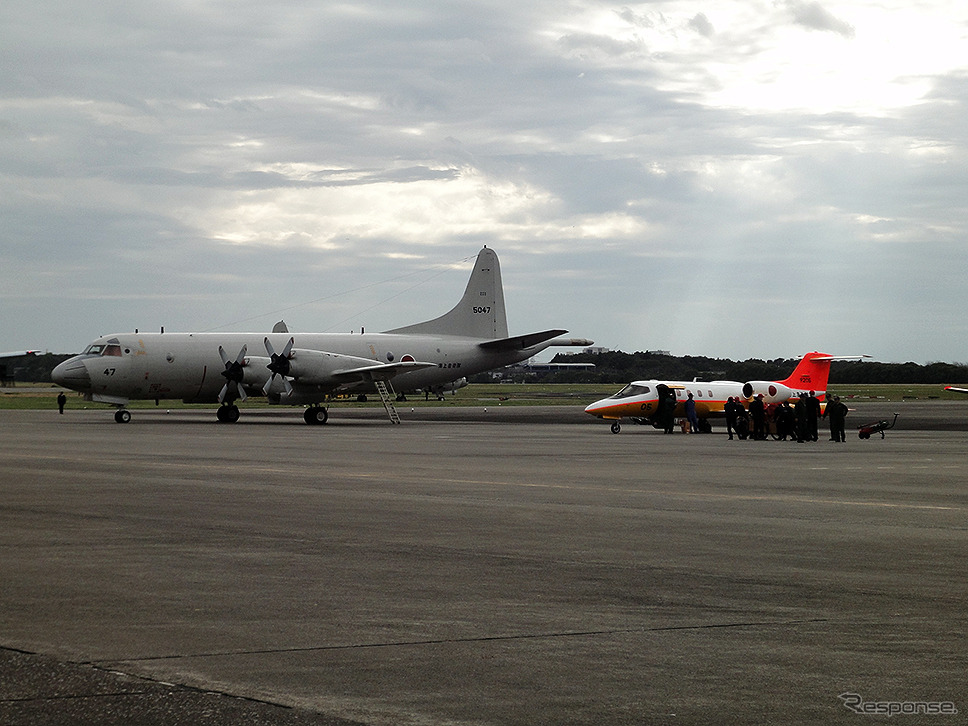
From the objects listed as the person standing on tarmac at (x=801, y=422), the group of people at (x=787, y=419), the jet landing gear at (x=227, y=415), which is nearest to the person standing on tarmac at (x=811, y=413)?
the group of people at (x=787, y=419)

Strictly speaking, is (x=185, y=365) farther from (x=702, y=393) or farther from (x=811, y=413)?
(x=811, y=413)

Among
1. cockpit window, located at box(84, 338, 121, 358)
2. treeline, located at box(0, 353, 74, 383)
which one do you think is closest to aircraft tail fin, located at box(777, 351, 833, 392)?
cockpit window, located at box(84, 338, 121, 358)

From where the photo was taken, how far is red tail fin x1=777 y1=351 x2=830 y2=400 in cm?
4822

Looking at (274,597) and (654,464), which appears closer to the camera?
(274,597)

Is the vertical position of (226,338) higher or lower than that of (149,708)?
higher

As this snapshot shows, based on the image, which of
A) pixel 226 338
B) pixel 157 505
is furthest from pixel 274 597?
pixel 226 338

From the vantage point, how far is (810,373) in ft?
159

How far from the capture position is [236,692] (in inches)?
251

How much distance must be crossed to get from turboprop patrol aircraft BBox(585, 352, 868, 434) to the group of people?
4.81 meters

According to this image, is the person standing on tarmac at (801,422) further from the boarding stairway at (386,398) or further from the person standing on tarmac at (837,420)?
the boarding stairway at (386,398)

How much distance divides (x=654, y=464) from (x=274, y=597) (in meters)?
17.3

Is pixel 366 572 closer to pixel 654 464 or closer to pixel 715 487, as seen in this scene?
pixel 715 487

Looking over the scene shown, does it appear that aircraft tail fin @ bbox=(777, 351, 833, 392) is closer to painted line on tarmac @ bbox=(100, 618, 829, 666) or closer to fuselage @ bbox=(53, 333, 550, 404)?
fuselage @ bbox=(53, 333, 550, 404)

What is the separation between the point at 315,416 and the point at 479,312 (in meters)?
14.5
